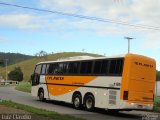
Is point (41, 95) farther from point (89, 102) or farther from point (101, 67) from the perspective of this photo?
point (101, 67)

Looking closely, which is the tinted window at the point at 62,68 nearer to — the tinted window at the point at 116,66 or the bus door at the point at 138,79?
the tinted window at the point at 116,66

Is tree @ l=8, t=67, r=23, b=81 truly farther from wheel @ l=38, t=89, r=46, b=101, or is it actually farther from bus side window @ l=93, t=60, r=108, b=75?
bus side window @ l=93, t=60, r=108, b=75

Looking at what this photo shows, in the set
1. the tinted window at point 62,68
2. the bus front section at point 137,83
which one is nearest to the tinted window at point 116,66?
the bus front section at point 137,83

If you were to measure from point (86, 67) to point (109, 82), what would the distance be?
2.84 meters

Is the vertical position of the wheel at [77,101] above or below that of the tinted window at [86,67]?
below

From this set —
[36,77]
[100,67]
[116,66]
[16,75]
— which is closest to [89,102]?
[100,67]

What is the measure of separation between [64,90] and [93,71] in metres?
3.86

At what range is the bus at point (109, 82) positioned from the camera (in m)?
21.7

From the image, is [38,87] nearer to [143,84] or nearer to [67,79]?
[67,79]

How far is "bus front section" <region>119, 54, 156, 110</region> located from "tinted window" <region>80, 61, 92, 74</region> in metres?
3.43

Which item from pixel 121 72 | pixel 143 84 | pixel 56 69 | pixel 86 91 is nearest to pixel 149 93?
pixel 143 84

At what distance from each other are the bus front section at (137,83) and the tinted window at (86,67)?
3.43m

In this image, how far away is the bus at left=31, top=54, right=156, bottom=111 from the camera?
21.7 metres

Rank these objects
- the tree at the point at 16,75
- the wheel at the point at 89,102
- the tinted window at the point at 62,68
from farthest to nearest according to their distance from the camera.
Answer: the tree at the point at 16,75
the tinted window at the point at 62,68
the wheel at the point at 89,102
